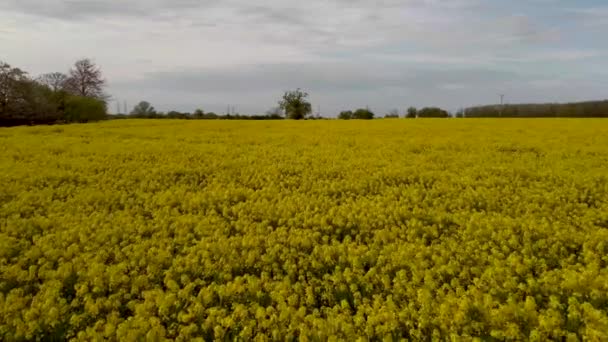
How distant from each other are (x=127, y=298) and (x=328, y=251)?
2.39 m

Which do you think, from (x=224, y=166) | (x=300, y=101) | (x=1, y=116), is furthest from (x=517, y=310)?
(x=300, y=101)

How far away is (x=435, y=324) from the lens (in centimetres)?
442

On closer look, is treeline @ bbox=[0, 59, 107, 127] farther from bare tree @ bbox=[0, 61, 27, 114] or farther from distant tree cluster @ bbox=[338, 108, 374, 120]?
distant tree cluster @ bbox=[338, 108, 374, 120]

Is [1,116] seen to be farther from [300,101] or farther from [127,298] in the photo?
[127,298]

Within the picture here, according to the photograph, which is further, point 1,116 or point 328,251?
point 1,116

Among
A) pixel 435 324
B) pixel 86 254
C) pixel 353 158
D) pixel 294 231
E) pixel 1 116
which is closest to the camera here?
pixel 435 324

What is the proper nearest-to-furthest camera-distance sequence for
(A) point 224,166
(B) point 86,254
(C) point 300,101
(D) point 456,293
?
1. (D) point 456,293
2. (B) point 86,254
3. (A) point 224,166
4. (C) point 300,101

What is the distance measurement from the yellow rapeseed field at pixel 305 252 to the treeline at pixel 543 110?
4365 cm

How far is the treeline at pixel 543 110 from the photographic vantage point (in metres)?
52.0

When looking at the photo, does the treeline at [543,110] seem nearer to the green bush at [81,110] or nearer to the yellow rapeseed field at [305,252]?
the green bush at [81,110]

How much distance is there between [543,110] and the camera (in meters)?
54.5

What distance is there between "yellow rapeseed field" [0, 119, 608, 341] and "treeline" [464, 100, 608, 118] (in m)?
43.6

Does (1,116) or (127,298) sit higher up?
(1,116)

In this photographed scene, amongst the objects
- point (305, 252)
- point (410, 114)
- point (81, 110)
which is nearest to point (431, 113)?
point (410, 114)
